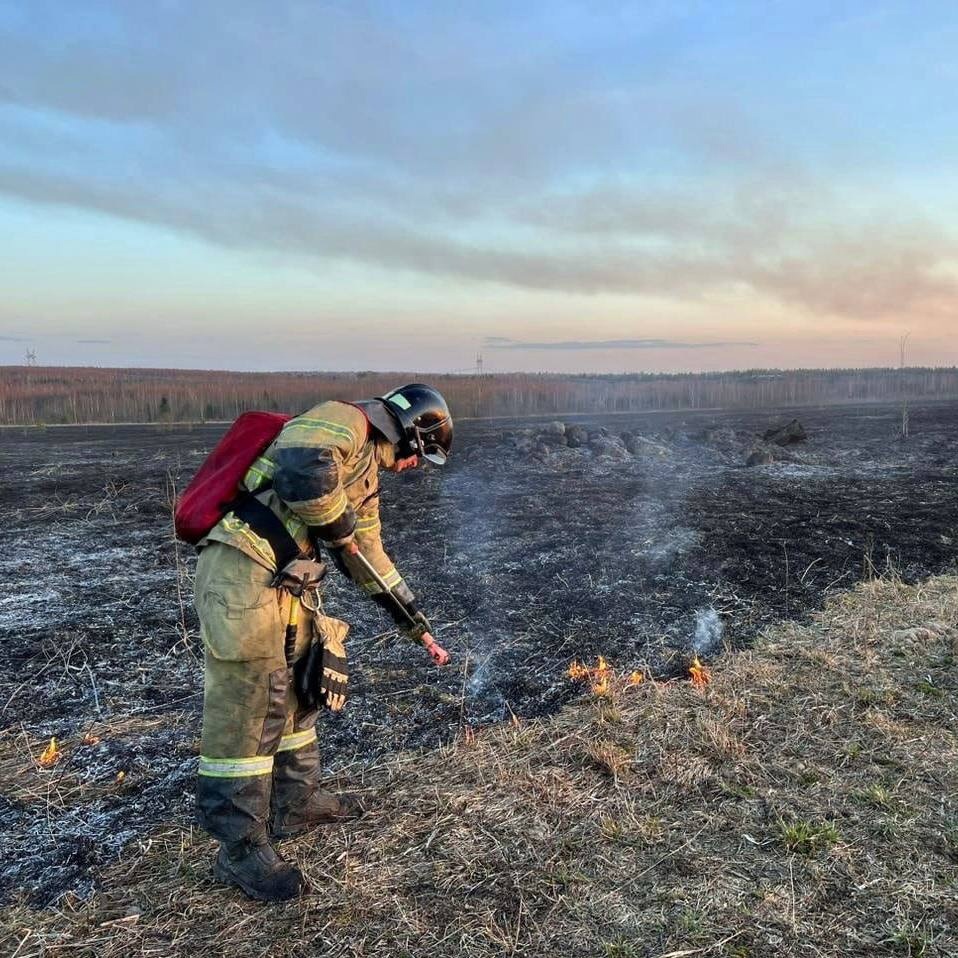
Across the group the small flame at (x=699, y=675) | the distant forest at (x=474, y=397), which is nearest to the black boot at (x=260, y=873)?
the small flame at (x=699, y=675)

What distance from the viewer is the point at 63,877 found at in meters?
3.00

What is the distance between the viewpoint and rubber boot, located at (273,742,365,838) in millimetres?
3166

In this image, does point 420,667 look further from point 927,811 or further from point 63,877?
point 927,811

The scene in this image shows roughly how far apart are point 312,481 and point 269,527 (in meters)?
0.30

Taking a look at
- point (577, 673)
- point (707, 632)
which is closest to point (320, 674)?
point (577, 673)

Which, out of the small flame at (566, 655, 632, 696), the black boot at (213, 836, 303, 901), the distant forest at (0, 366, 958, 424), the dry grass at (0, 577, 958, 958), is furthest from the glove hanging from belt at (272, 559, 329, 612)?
the distant forest at (0, 366, 958, 424)

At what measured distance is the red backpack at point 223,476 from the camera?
9.38 ft

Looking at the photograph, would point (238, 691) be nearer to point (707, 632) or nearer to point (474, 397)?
point (707, 632)

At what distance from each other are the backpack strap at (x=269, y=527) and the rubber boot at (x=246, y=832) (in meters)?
0.83

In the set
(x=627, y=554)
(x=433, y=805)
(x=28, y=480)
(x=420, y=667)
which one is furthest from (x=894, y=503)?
(x=28, y=480)

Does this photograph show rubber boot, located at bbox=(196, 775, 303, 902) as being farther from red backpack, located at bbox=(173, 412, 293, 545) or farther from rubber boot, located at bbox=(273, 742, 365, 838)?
red backpack, located at bbox=(173, 412, 293, 545)

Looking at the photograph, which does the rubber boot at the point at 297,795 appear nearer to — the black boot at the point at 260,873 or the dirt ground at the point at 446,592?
the black boot at the point at 260,873

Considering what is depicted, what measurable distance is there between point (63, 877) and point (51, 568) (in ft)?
17.7

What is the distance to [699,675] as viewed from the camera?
4.74 metres
